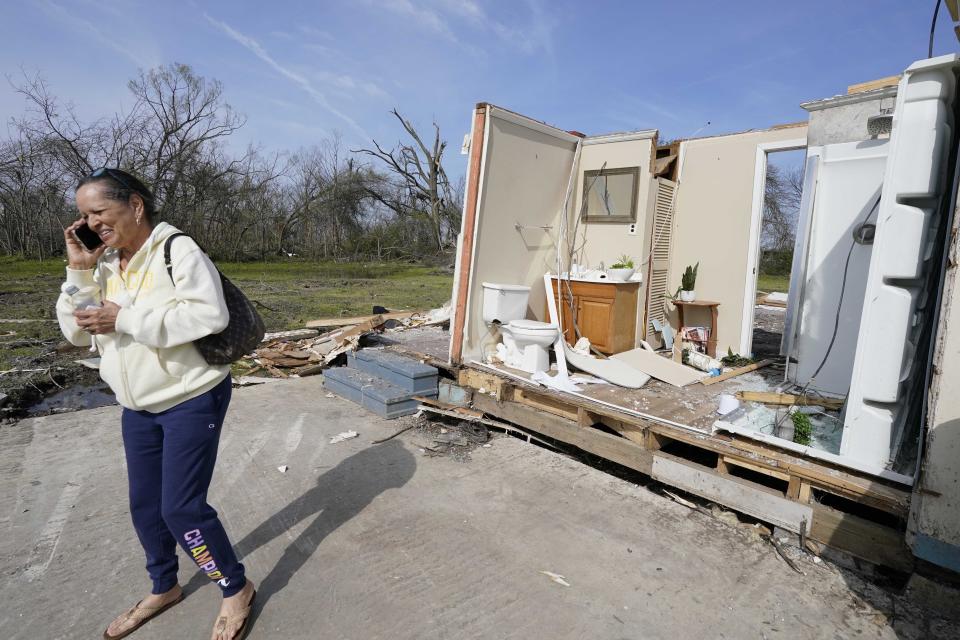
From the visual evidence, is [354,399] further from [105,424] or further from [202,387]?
[202,387]

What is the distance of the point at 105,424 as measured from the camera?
15.1 feet

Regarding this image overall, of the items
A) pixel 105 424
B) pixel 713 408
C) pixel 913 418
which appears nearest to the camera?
pixel 913 418

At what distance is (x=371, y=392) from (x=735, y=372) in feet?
12.1

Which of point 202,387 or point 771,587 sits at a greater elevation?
point 202,387

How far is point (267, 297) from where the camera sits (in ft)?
40.8

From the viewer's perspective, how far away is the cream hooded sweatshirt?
186 centimetres

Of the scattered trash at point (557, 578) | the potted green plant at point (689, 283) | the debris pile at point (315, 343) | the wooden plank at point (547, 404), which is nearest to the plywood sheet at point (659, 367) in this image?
the potted green plant at point (689, 283)

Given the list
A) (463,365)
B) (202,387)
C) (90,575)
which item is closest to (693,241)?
(463,365)

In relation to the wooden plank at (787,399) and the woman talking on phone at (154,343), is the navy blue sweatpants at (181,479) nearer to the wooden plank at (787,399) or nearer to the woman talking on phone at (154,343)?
the woman talking on phone at (154,343)

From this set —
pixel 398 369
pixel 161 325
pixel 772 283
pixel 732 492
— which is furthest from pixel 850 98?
pixel 772 283

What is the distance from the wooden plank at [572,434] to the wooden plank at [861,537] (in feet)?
3.36

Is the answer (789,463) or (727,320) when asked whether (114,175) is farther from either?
(727,320)

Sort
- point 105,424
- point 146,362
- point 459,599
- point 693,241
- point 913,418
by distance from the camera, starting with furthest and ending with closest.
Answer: point 693,241, point 105,424, point 913,418, point 459,599, point 146,362

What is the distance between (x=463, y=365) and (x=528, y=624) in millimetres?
3000
